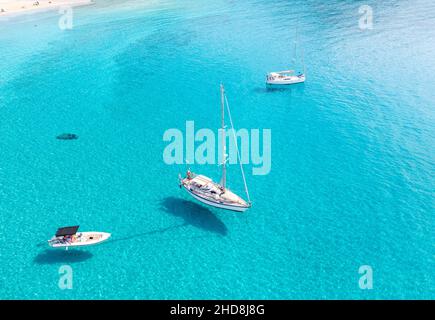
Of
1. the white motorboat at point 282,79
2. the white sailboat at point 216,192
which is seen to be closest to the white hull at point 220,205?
the white sailboat at point 216,192

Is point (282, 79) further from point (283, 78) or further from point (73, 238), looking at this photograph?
point (73, 238)

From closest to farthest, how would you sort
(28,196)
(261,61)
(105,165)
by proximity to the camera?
1. (28,196)
2. (105,165)
3. (261,61)

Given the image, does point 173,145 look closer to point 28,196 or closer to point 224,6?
point 28,196

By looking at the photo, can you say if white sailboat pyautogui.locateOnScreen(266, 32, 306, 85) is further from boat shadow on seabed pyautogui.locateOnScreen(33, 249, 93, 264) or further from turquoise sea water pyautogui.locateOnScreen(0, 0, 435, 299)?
boat shadow on seabed pyautogui.locateOnScreen(33, 249, 93, 264)

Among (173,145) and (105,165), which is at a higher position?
(173,145)

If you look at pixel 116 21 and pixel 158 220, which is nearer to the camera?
pixel 158 220

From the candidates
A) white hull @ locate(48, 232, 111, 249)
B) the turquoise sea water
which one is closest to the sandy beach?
the turquoise sea water

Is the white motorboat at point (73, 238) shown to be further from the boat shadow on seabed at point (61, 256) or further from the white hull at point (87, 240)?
the boat shadow on seabed at point (61, 256)

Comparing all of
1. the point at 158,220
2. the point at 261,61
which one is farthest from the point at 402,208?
the point at 261,61
